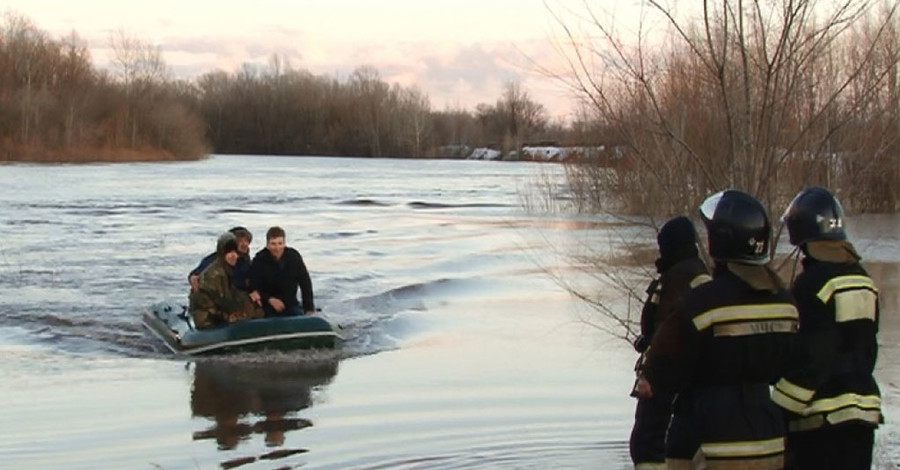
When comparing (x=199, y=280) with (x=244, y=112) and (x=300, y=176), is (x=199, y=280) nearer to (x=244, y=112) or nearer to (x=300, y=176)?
(x=300, y=176)

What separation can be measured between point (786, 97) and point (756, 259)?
121 inches

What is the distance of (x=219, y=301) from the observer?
14500mm

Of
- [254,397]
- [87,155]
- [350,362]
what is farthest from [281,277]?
[87,155]

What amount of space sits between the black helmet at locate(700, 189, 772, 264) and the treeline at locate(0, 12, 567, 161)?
72057mm

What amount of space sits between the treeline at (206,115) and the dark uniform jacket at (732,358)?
237ft

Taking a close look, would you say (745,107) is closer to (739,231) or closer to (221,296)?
(739,231)

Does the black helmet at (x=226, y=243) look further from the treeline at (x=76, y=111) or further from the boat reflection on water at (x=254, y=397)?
the treeline at (x=76, y=111)

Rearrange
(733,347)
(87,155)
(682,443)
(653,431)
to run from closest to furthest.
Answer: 1. (733,347)
2. (682,443)
3. (653,431)
4. (87,155)

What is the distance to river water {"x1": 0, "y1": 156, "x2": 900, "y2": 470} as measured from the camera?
9453 millimetres

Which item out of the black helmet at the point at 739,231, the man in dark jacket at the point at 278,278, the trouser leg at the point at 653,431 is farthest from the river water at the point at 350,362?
the black helmet at the point at 739,231

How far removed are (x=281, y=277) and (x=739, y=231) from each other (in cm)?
1052

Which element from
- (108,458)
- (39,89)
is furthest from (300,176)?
(108,458)

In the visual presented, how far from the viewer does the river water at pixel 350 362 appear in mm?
9453

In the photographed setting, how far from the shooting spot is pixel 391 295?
21.7 m
